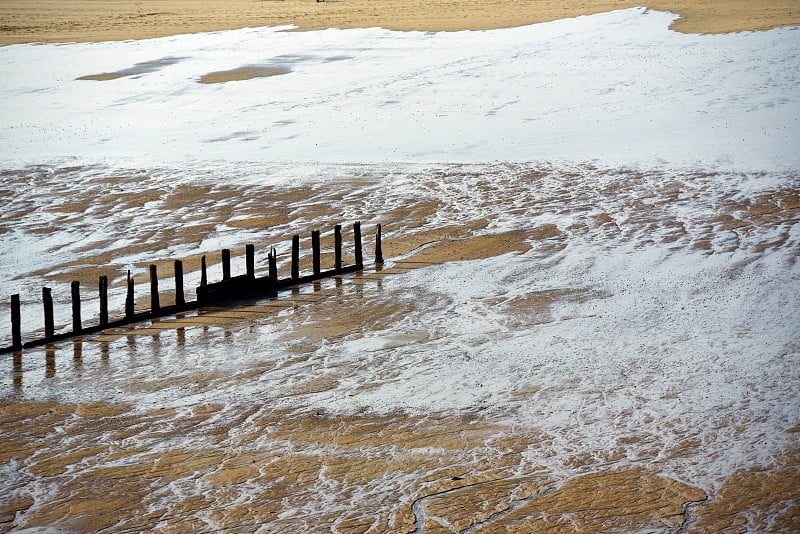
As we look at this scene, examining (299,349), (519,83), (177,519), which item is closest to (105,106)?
(519,83)

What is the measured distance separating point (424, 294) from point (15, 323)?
5173mm

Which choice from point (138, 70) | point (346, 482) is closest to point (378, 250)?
point (346, 482)

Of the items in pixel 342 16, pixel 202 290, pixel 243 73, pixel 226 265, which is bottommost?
pixel 202 290

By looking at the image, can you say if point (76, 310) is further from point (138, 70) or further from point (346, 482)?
point (138, 70)

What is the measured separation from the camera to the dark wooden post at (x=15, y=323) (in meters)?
12.0

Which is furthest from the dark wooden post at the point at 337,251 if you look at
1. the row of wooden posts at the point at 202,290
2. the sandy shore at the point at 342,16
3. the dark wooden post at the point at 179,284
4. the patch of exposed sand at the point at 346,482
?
the sandy shore at the point at 342,16

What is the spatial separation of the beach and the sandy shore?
2191mm

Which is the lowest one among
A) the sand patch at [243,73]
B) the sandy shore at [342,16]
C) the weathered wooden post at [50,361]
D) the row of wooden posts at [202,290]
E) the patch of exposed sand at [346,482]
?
the patch of exposed sand at [346,482]

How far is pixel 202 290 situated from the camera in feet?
45.4

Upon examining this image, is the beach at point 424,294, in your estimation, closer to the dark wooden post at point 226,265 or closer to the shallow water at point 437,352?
the shallow water at point 437,352

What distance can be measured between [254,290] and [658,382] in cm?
597

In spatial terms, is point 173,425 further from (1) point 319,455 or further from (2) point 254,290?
(2) point 254,290

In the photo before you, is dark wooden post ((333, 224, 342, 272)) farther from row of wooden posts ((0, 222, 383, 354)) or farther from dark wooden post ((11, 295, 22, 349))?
dark wooden post ((11, 295, 22, 349))

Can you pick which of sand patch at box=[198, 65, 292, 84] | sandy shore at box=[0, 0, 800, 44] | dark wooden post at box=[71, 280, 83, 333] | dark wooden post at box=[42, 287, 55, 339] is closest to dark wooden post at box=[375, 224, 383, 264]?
dark wooden post at box=[71, 280, 83, 333]
